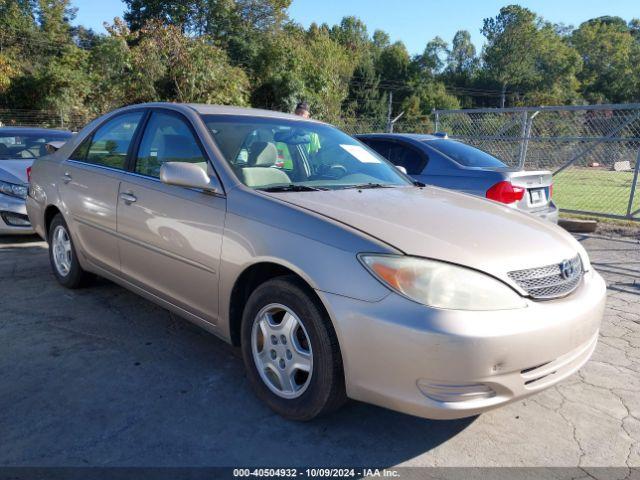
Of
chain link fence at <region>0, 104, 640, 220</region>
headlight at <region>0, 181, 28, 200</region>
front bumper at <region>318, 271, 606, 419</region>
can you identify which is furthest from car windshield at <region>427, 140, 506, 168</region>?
headlight at <region>0, 181, 28, 200</region>

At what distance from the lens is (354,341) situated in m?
2.30

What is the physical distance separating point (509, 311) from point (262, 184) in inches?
60.7

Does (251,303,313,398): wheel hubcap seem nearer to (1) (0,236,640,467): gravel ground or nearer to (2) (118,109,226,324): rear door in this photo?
(1) (0,236,640,467): gravel ground

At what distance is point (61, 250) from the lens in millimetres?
4652

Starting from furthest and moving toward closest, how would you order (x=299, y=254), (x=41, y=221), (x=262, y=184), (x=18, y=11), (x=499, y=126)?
(x=18, y=11), (x=499, y=126), (x=41, y=221), (x=262, y=184), (x=299, y=254)

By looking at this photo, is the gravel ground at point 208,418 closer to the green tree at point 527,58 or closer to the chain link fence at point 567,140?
the chain link fence at point 567,140

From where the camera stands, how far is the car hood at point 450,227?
7.88 ft

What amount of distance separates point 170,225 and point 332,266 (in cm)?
129

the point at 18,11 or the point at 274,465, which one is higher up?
the point at 18,11

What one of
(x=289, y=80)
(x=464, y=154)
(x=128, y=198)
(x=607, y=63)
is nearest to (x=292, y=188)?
(x=128, y=198)

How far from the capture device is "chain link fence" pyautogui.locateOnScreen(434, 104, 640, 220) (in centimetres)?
893

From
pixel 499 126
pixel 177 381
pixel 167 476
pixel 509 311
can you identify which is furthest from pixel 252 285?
pixel 499 126

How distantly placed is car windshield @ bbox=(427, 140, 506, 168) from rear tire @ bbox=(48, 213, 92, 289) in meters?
4.05

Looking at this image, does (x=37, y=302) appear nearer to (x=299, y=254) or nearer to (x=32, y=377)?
(x=32, y=377)
